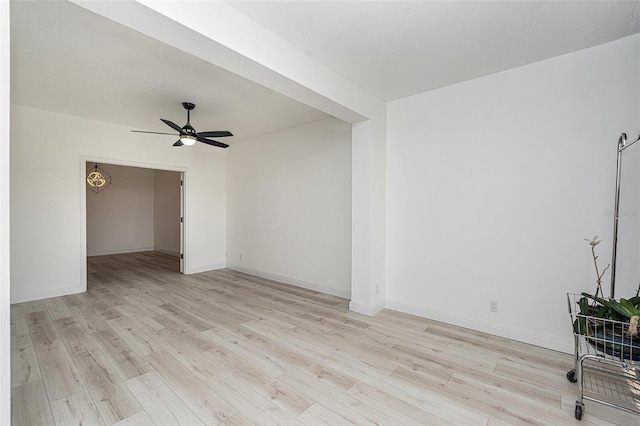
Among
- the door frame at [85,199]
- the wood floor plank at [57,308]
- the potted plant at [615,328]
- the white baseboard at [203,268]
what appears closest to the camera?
the potted plant at [615,328]

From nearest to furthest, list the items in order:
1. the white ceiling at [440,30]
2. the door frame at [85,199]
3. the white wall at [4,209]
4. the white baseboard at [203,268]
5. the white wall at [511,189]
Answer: the white wall at [4,209]
the white ceiling at [440,30]
the white wall at [511,189]
the door frame at [85,199]
the white baseboard at [203,268]

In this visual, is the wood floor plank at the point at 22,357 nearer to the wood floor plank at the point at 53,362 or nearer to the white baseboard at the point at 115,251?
the wood floor plank at the point at 53,362

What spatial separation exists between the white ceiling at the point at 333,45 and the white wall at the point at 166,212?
439 centimetres

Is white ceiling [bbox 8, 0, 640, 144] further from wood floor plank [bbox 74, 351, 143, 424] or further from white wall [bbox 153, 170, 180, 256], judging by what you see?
white wall [bbox 153, 170, 180, 256]

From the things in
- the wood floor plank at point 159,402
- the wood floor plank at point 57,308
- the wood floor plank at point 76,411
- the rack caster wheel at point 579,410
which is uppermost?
the rack caster wheel at point 579,410

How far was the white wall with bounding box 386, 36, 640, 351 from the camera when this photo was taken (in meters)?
2.46

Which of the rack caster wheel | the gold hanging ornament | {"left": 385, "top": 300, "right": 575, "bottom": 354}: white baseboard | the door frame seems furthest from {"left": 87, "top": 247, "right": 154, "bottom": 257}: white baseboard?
the rack caster wheel

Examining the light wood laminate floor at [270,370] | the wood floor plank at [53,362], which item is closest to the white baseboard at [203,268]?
the light wood laminate floor at [270,370]

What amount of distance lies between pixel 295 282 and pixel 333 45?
3.65 metres

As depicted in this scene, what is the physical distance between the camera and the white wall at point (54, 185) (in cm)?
396

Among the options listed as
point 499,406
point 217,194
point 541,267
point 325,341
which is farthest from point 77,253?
point 541,267

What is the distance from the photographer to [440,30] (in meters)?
2.24

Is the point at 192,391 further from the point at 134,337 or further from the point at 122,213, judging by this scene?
the point at 122,213

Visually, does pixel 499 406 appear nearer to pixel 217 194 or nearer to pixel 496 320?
pixel 496 320
